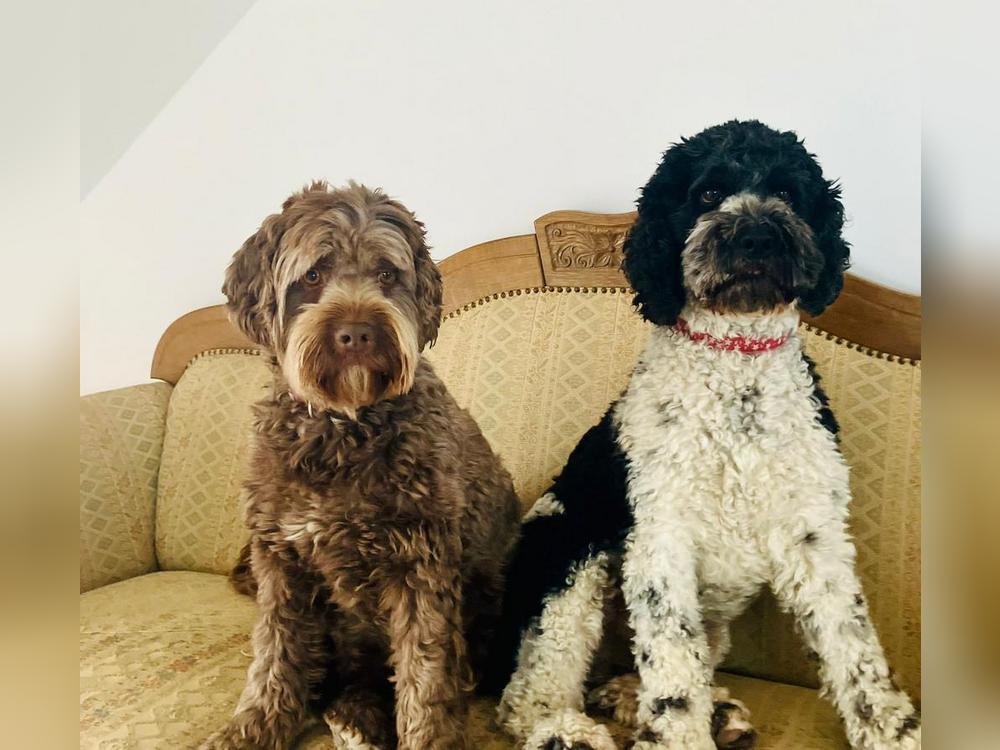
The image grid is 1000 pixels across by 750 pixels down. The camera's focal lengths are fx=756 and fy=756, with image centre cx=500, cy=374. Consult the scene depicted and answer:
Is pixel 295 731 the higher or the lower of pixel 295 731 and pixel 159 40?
the lower

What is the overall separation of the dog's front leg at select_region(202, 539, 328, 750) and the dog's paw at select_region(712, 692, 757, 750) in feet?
2.10

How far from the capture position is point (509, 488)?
4.76ft

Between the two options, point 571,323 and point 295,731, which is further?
point 571,323

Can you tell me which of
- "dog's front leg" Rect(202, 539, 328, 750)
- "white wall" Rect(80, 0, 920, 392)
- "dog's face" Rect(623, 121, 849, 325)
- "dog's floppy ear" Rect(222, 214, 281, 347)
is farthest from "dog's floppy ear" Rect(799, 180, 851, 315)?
"dog's front leg" Rect(202, 539, 328, 750)

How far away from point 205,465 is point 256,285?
718 mm

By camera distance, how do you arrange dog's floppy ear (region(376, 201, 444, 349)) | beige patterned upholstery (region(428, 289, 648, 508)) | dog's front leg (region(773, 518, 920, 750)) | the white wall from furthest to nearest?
beige patterned upholstery (region(428, 289, 648, 508)), the white wall, dog's floppy ear (region(376, 201, 444, 349)), dog's front leg (region(773, 518, 920, 750))

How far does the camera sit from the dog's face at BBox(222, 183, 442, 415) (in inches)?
42.6

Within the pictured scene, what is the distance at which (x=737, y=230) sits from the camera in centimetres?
107

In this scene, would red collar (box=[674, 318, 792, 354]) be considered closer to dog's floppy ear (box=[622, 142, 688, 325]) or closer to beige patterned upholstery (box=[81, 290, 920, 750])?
dog's floppy ear (box=[622, 142, 688, 325])
